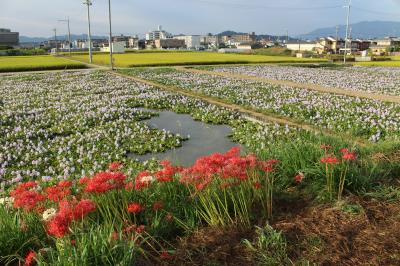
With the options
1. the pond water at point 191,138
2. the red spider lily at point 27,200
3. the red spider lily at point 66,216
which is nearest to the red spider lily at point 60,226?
the red spider lily at point 66,216

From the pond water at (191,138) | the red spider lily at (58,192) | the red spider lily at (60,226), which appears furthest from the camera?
the pond water at (191,138)

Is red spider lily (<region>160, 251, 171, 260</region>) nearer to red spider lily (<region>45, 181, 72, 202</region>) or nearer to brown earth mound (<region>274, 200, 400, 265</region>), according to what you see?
brown earth mound (<region>274, 200, 400, 265</region>)

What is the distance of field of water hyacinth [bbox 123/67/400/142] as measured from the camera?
1238cm

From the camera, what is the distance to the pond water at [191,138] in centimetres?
1063

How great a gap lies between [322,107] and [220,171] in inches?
514

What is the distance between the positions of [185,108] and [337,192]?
12.7 metres

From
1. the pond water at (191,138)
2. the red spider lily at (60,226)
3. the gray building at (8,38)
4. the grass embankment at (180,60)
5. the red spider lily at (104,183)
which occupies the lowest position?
the pond water at (191,138)

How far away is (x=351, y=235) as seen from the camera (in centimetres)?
417

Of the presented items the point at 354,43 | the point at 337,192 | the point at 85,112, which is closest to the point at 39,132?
the point at 85,112

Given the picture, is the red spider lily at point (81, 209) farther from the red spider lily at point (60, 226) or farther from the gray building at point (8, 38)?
the gray building at point (8, 38)

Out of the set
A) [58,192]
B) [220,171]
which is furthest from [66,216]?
[220,171]

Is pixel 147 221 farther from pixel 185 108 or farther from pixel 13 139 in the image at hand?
pixel 185 108

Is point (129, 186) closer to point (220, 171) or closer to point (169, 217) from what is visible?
point (169, 217)

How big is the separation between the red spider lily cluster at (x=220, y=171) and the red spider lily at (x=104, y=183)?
0.91m
